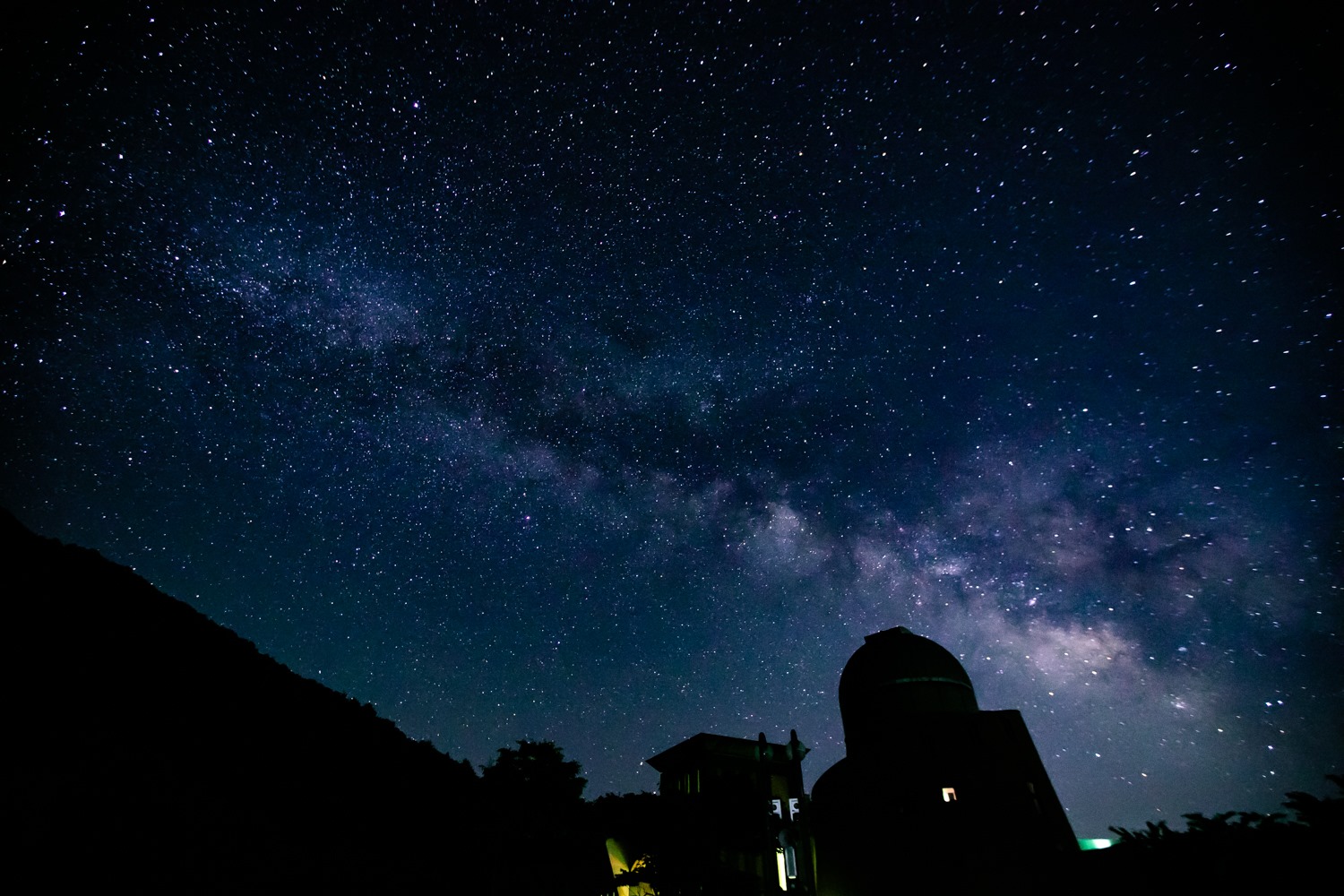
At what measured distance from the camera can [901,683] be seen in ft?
88.1

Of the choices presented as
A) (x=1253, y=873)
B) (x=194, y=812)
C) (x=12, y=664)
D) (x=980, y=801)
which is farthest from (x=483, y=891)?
(x=980, y=801)

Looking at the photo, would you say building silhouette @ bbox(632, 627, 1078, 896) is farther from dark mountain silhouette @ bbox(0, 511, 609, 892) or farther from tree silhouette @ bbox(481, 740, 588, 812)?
dark mountain silhouette @ bbox(0, 511, 609, 892)

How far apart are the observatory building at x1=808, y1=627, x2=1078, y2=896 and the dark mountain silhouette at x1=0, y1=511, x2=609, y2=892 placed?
68.1 feet

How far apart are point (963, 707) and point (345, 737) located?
88.7 ft

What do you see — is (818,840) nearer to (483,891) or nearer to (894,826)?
(894,826)

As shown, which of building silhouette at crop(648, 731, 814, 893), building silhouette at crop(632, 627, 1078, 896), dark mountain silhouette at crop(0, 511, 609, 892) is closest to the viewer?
dark mountain silhouette at crop(0, 511, 609, 892)

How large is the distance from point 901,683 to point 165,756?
2844 centimetres

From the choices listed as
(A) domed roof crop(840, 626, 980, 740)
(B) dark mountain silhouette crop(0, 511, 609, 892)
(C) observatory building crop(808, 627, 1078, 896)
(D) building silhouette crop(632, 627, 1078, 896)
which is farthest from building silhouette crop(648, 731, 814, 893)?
(B) dark mountain silhouette crop(0, 511, 609, 892)

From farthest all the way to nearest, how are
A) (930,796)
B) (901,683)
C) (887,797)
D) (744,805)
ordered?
(901,683), (887,797), (930,796), (744,805)

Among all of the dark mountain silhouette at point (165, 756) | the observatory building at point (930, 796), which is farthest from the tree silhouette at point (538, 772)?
the dark mountain silhouette at point (165, 756)

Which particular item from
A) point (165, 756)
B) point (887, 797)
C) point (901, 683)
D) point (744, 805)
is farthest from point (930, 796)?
point (165, 756)

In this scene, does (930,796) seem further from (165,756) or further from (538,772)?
(165,756)

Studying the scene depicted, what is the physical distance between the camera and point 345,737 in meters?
8.81

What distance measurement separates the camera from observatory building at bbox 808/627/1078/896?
69.8ft
